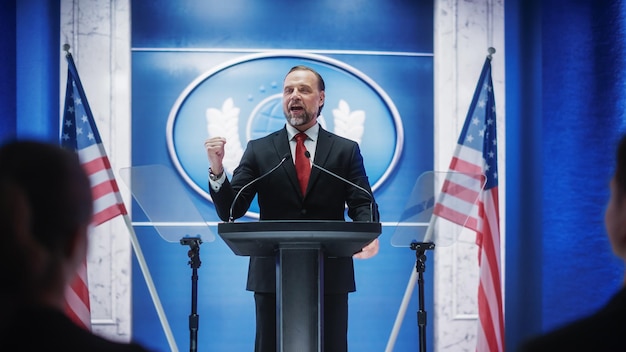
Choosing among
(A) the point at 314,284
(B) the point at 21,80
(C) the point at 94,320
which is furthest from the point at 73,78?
(A) the point at 314,284

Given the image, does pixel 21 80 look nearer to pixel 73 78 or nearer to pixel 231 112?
pixel 73 78

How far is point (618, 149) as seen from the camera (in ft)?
3.47

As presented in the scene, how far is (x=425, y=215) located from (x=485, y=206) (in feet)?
2.89

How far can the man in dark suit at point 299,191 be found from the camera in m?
2.64

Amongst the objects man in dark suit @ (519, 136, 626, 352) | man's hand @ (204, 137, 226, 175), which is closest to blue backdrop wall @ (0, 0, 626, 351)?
man's hand @ (204, 137, 226, 175)

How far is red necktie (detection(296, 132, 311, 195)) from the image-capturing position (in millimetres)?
2869

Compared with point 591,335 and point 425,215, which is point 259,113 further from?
point 591,335

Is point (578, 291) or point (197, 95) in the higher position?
point (197, 95)

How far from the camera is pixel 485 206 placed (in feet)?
13.0

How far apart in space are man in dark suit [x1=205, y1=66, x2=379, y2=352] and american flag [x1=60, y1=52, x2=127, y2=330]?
1.15m

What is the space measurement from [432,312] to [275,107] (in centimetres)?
164

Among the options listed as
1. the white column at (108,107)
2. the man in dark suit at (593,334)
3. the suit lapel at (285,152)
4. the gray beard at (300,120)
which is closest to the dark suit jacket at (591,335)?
the man in dark suit at (593,334)

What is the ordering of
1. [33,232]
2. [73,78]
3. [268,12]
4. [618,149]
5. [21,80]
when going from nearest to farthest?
1. [33,232]
2. [618,149]
3. [73,78]
4. [21,80]
5. [268,12]

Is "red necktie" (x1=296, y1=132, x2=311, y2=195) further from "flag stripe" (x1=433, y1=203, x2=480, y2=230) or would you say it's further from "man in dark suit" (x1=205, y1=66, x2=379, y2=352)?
"flag stripe" (x1=433, y1=203, x2=480, y2=230)
